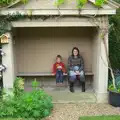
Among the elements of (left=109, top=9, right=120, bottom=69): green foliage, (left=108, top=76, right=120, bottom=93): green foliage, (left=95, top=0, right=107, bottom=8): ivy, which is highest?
(left=95, top=0, right=107, bottom=8): ivy

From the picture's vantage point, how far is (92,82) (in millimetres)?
8922

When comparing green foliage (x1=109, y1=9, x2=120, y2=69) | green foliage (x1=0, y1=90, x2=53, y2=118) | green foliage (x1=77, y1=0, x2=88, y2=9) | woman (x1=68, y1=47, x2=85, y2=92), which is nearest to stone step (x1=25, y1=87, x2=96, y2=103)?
woman (x1=68, y1=47, x2=85, y2=92)

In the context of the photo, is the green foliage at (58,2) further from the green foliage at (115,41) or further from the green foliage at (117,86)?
the green foliage at (115,41)

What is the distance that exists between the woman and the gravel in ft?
3.45

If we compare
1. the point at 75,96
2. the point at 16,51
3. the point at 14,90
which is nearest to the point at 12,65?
the point at 14,90

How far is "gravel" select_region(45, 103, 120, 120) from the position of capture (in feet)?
21.7

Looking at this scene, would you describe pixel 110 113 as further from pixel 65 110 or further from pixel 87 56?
pixel 87 56

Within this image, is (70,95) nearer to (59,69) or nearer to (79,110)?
(59,69)

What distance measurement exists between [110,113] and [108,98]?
722 millimetres

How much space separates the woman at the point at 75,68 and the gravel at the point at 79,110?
1.05m

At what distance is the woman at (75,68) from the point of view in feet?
27.1

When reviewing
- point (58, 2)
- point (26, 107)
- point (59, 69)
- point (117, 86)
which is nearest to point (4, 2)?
point (58, 2)

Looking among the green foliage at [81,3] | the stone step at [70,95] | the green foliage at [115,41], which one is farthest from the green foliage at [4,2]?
the green foliage at [115,41]

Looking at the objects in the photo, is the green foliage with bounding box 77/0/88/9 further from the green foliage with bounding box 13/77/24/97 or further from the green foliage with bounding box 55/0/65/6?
the green foliage with bounding box 13/77/24/97
